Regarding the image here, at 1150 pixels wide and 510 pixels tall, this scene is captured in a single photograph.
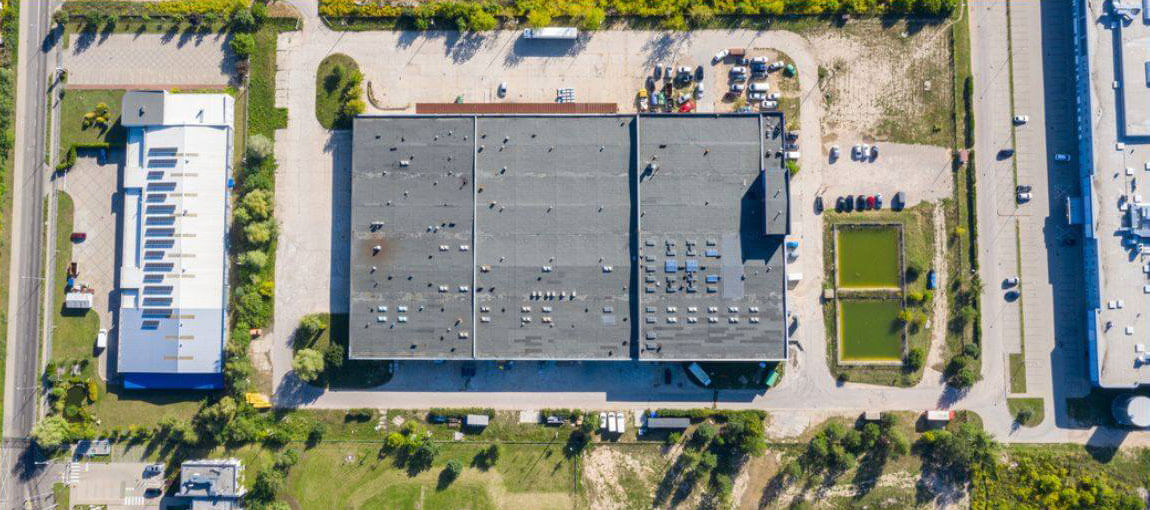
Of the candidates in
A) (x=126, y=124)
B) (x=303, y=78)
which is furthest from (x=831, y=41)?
(x=126, y=124)

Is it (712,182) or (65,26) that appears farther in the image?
(65,26)

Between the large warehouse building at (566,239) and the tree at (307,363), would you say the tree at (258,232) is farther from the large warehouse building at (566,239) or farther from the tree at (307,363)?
the tree at (307,363)

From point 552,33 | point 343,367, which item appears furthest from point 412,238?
point 552,33

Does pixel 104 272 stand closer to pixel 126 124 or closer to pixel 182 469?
pixel 126 124

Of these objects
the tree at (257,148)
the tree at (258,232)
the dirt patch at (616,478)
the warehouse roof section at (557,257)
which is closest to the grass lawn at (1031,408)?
the dirt patch at (616,478)

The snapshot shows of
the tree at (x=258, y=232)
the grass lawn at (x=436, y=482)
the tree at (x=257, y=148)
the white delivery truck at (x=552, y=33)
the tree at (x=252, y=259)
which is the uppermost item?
the white delivery truck at (x=552, y=33)

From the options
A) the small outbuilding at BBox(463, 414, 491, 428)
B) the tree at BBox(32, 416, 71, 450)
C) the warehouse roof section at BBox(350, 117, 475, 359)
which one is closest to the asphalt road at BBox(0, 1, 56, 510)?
the tree at BBox(32, 416, 71, 450)
